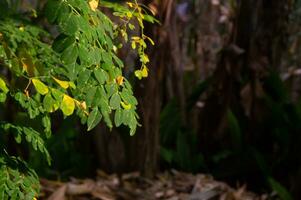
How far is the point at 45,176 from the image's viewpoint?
355 cm

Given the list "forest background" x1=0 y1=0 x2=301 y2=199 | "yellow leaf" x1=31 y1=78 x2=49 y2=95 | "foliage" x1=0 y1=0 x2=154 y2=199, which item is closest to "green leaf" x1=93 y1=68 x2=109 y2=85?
"foliage" x1=0 y1=0 x2=154 y2=199

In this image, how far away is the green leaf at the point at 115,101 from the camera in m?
1.36

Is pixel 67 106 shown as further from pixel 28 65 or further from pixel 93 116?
pixel 28 65

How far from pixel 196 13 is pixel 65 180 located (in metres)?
2.39

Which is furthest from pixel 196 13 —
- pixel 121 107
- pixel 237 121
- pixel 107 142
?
pixel 121 107

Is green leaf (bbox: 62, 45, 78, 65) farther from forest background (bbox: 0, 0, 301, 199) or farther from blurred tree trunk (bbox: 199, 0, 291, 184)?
blurred tree trunk (bbox: 199, 0, 291, 184)

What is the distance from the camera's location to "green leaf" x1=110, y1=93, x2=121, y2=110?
1362 millimetres

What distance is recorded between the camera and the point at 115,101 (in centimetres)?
136

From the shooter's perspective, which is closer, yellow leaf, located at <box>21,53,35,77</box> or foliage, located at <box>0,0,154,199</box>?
foliage, located at <box>0,0,154,199</box>

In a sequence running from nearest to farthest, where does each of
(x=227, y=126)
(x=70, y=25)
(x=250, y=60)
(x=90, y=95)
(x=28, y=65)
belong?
(x=70, y=25), (x=90, y=95), (x=28, y=65), (x=250, y=60), (x=227, y=126)

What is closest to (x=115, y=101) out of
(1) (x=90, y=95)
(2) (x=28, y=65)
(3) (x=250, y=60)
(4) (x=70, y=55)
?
(1) (x=90, y=95)

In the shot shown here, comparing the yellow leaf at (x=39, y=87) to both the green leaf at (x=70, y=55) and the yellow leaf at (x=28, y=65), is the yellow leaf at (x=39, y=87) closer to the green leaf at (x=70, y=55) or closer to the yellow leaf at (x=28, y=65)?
the green leaf at (x=70, y=55)

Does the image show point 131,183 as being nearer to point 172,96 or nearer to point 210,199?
point 210,199

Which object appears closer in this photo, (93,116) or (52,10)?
(52,10)
